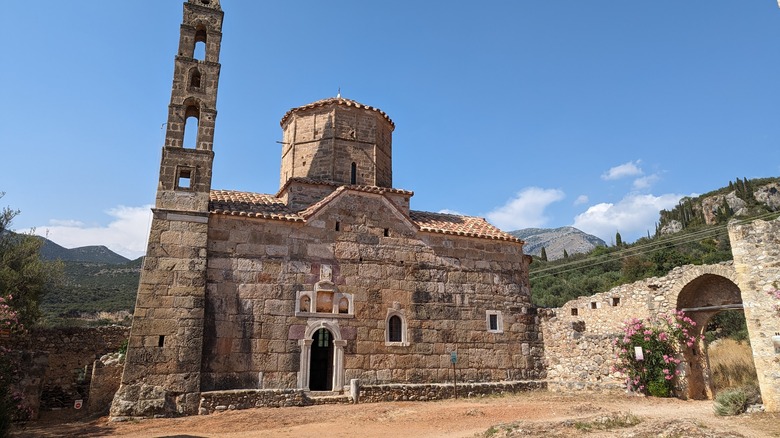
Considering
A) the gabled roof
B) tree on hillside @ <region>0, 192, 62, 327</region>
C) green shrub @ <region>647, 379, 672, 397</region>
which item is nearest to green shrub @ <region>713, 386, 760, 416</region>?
green shrub @ <region>647, 379, 672, 397</region>

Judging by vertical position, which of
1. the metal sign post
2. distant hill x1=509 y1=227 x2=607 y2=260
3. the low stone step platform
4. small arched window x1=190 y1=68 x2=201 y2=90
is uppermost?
distant hill x1=509 y1=227 x2=607 y2=260

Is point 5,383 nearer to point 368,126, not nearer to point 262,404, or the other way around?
point 262,404

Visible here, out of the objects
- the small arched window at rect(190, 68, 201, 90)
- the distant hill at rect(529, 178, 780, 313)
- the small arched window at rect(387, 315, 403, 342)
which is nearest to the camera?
the small arched window at rect(190, 68, 201, 90)

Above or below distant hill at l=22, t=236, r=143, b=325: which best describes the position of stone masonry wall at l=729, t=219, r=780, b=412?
below

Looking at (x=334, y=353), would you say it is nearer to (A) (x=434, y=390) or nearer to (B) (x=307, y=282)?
(B) (x=307, y=282)

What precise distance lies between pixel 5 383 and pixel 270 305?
526cm

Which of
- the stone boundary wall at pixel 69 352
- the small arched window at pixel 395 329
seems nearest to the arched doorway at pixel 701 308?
the small arched window at pixel 395 329

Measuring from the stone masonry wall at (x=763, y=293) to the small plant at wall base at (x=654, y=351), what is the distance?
4163 mm

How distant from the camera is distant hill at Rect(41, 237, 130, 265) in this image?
54000 millimetres

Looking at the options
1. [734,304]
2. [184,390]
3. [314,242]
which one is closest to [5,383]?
[184,390]

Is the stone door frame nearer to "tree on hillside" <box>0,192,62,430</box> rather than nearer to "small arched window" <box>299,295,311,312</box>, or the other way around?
"small arched window" <box>299,295,311,312</box>

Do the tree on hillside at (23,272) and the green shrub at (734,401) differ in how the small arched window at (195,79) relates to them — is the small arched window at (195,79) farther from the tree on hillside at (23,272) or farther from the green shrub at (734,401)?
the green shrub at (734,401)

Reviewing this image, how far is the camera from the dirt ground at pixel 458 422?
7.37 metres

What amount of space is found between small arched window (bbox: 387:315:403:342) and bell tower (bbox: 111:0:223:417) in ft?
15.8
